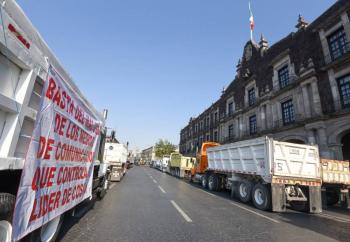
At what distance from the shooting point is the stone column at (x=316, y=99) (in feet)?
55.7

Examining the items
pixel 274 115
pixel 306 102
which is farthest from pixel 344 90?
pixel 274 115

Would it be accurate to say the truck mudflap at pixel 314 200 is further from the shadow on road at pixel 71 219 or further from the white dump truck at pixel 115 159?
the white dump truck at pixel 115 159

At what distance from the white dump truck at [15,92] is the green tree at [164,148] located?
7404 centimetres

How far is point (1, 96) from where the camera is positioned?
2.14 metres

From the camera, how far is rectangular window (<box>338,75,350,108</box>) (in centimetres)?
1554

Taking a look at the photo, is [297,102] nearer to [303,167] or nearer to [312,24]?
[312,24]

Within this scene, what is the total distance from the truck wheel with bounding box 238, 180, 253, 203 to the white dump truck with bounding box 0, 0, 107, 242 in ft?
30.1

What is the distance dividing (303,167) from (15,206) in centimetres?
1026

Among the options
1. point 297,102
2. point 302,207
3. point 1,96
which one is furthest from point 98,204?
point 297,102

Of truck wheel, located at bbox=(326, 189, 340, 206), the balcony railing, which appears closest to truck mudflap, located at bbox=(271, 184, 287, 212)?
truck wheel, located at bbox=(326, 189, 340, 206)

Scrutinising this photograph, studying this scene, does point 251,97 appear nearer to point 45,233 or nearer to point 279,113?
point 279,113

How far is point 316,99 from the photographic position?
17.2 metres

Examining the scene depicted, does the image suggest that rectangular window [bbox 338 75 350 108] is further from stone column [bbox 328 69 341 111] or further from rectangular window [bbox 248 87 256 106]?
rectangular window [bbox 248 87 256 106]

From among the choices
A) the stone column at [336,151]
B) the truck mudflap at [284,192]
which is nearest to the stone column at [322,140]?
the stone column at [336,151]
